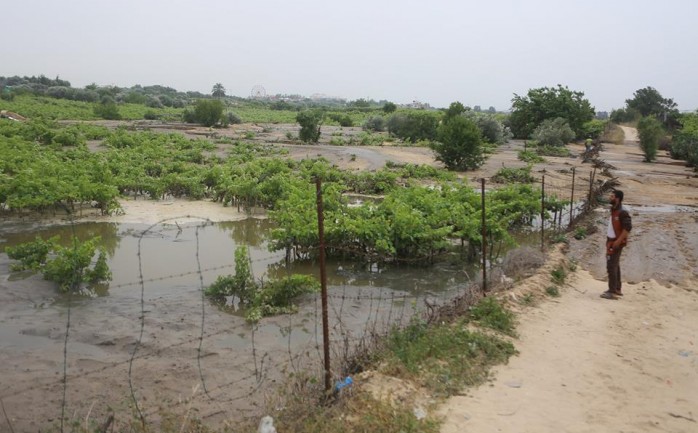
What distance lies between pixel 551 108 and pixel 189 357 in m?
46.3

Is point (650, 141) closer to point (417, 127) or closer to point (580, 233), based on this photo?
point (417, 127)

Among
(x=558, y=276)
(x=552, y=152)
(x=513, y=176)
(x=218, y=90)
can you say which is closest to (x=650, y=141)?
(x=552, y=152)

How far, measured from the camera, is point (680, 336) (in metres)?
7.72

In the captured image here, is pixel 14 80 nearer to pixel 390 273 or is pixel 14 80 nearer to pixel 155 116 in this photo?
pixel 155 116

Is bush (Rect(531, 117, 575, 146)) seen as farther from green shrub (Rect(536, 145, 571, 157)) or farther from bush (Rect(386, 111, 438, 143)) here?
bush (Rect(386, 111, 438, 143))

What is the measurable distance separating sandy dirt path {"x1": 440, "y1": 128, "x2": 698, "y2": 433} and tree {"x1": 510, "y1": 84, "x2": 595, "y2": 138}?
38677 mm

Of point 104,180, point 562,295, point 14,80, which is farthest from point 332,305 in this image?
point 14,80

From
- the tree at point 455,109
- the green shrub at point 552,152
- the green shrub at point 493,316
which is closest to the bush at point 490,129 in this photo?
the tree at point 455,109

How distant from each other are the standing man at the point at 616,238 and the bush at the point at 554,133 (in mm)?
34248

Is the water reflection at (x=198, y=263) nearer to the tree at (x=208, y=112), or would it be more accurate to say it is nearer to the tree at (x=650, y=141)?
the tree at (x=650, y=141)

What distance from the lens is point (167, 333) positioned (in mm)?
7785

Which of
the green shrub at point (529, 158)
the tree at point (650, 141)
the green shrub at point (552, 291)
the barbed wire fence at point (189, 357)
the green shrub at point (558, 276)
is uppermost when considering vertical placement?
the tree at point (650, 141)

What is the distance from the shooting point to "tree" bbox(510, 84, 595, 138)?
47.8 m

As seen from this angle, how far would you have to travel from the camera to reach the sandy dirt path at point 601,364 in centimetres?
546
